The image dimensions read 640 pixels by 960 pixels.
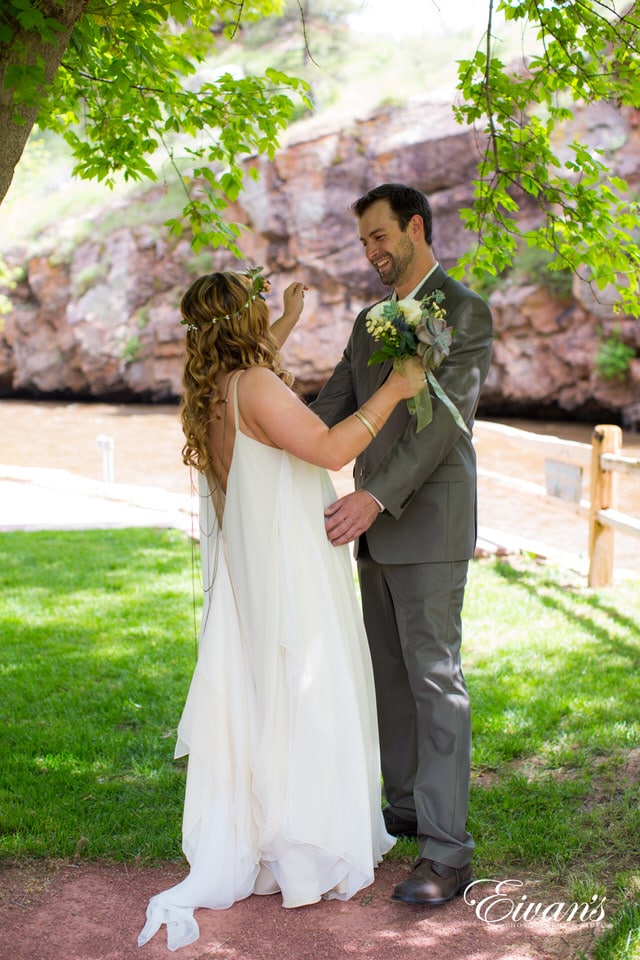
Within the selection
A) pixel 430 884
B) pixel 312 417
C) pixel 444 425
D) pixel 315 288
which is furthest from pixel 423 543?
pixel 315 288

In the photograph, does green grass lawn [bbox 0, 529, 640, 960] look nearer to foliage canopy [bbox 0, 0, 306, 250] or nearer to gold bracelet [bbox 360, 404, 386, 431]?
gold bracelet [bbox 360, 404, 386, 431]

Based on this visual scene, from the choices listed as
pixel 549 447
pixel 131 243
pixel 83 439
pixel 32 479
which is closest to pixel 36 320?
pixel 131 243

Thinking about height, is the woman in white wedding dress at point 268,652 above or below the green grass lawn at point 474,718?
above

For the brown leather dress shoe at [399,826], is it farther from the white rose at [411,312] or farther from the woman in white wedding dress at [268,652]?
the white rose at [411,312]

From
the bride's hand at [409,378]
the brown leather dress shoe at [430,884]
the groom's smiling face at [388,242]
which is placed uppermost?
the groom's smiling face at [388,242]

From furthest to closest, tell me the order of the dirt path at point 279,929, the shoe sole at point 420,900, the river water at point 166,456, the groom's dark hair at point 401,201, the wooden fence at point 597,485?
the river water at point 166,456
the wooden fence at point 597,485
the groom's dark hair at point 401,201
the shoe sole at point 420,900
the dirt path at point 279,929

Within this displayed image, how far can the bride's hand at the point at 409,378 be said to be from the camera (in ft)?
10.5

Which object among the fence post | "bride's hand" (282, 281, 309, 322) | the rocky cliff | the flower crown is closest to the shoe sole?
the flower crown

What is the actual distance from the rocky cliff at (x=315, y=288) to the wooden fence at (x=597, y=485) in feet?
43.9

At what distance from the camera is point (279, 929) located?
10.3ft

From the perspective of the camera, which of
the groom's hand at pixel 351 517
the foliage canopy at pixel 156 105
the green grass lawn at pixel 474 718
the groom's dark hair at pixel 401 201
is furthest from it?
the foliage canopy at pixel 156 105

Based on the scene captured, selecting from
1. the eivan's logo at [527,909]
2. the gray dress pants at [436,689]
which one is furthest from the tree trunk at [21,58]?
the eivan's logo at [527,909]

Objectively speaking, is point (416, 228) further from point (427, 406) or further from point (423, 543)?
point (423, 543)

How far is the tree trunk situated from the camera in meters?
3.31
